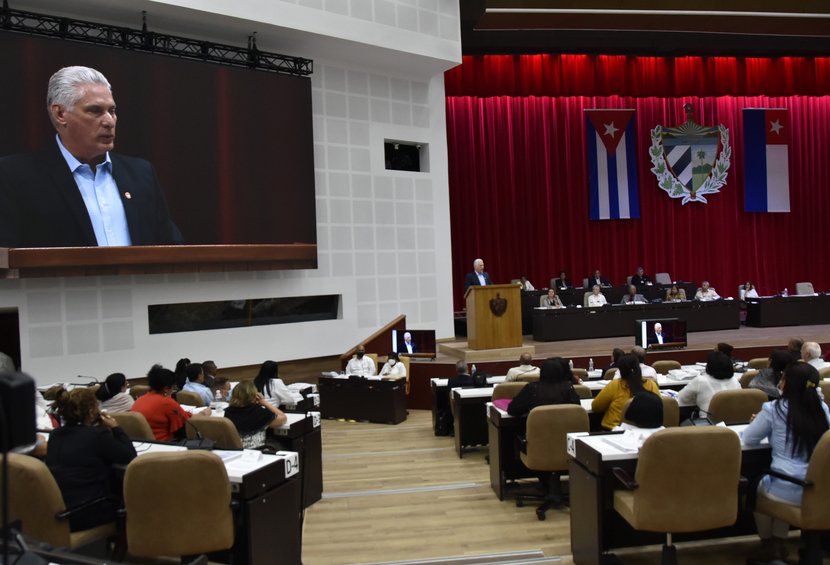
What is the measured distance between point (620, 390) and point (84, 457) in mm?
3721

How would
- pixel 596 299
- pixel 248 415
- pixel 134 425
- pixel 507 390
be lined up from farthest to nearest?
pixel 596 299, pixel 507 390, pixel 248 415, pixel 134 425

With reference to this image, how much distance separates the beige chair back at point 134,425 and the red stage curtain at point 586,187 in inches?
523

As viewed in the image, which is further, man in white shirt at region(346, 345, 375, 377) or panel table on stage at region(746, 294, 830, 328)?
panel table on stage at region(746, 294, 830, 328)

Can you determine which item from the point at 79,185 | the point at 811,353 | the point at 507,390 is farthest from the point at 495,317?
the point at 79,185

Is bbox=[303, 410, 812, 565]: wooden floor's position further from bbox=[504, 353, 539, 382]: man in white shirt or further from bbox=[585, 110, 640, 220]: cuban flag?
bbox=[585, 110, 640, 220]: cuban flag

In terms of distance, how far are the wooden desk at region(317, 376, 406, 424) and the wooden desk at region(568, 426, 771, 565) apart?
224 inches

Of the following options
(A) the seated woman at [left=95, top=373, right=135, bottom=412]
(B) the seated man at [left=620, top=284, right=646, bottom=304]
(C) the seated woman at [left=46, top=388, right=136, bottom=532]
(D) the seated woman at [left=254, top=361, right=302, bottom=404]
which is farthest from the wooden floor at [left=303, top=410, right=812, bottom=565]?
(B) the seated man at [left=620, top=284, right=646, bottom=304]

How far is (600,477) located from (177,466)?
7.50 ft

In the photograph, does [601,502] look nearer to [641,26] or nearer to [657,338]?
[657,338]

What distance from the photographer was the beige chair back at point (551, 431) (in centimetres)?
527

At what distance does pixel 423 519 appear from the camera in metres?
5.48

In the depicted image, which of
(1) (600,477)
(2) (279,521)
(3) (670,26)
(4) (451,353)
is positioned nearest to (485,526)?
(1) (600,477)

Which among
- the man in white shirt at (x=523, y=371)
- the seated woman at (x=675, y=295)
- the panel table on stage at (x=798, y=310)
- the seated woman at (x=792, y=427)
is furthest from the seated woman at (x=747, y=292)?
the seated woman at (x=792, y=427)

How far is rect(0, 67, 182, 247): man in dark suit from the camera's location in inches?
383
